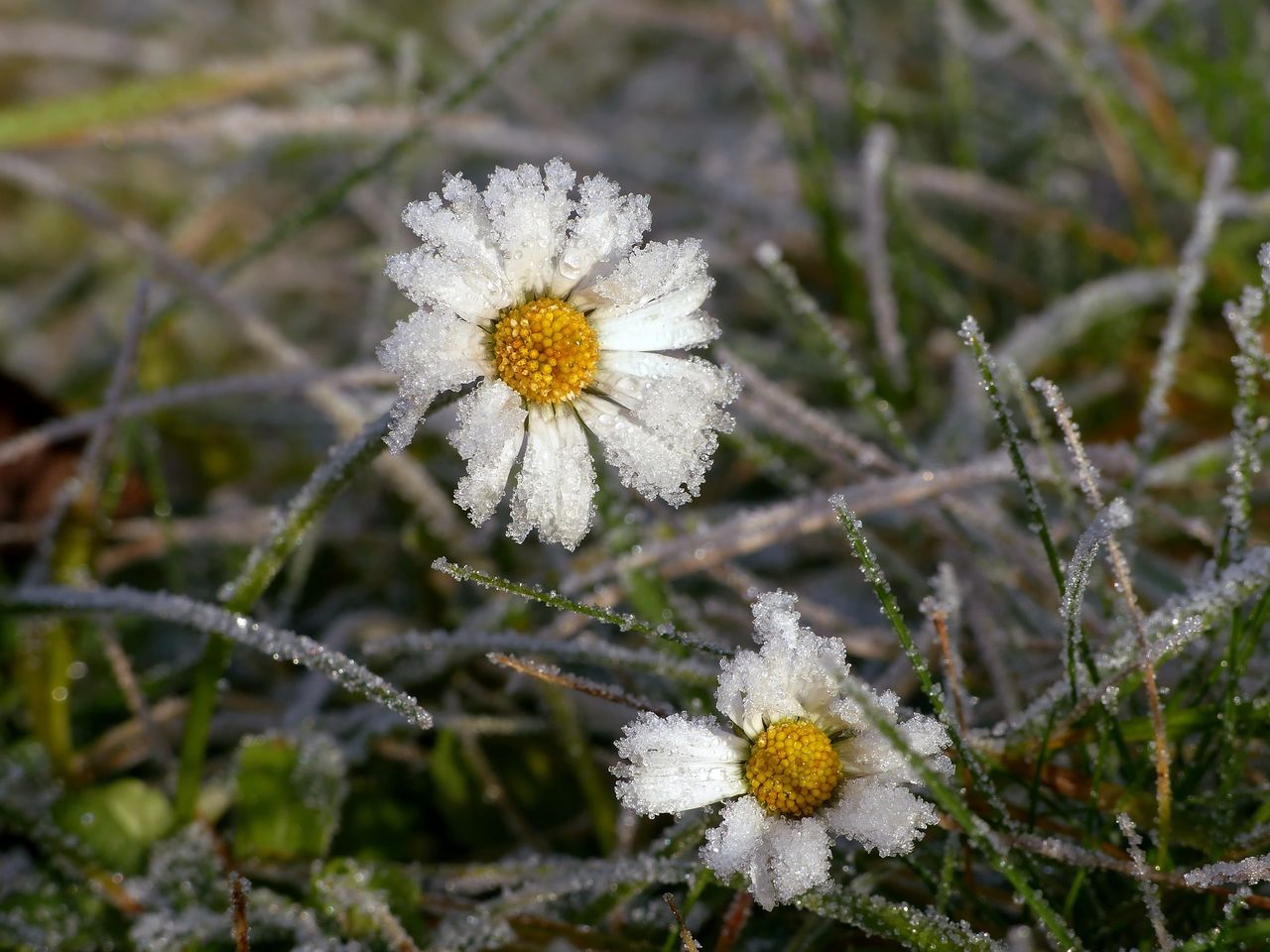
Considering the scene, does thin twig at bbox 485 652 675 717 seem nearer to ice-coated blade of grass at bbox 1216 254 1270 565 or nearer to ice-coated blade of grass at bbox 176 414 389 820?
ice-coated blade of grass at bbox 176 414 389 820

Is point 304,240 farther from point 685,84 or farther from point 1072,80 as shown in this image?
point 1072,80

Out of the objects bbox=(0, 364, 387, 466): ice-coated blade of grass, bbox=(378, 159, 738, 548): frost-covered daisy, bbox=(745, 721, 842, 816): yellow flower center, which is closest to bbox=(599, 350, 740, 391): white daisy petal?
bbox=(378, 159, 738, 548): frost-covered daisy

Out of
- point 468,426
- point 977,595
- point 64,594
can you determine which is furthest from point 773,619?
point 64,594

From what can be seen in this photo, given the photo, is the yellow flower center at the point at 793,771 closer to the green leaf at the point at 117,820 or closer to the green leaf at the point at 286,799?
the green leaf at the point at 286,799

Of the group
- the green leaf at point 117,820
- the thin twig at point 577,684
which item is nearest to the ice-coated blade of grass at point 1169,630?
the thin twig at point 577,684

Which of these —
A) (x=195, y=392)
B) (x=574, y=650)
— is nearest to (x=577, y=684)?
(x=574, y=650)
